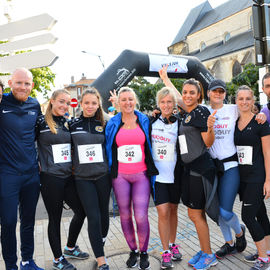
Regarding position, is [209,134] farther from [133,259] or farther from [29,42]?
[29,42]

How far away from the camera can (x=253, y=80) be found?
2134 centimetres

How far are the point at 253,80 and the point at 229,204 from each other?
797 inches

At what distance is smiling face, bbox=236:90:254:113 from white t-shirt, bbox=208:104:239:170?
0.15m

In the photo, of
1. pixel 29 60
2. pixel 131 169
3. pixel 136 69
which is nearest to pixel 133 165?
pixel 131 169

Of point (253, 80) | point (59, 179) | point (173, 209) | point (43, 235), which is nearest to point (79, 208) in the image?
point (59, 179)

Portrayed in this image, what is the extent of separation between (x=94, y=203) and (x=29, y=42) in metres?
3.41

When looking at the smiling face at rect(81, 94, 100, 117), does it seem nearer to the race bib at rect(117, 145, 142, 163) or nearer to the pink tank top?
the pink tank top

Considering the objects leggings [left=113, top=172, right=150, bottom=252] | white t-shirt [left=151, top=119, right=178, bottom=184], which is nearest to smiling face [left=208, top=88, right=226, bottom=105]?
white t-shirt [left=151, top=119, right=178, bottom=184]

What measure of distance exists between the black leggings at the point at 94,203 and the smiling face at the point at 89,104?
767 millimetres

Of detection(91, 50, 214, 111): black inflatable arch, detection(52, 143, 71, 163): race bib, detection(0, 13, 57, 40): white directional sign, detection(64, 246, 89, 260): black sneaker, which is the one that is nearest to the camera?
detection(52, 143, 71, 163): race bib

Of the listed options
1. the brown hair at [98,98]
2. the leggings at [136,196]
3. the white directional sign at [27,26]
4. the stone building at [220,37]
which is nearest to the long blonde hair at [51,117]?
the brown hair at [98,98]

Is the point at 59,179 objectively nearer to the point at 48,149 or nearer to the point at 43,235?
the point at 48,149

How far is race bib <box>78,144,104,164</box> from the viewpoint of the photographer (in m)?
3.21

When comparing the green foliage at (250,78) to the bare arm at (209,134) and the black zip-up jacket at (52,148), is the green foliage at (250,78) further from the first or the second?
the black zip-up jacket at (52,148)
